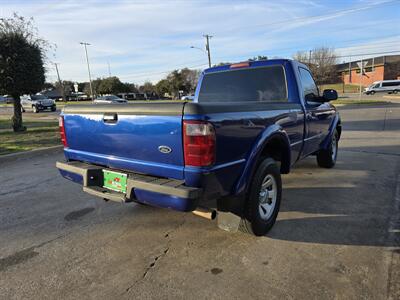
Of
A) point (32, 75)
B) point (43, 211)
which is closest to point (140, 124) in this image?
point (43, 211)

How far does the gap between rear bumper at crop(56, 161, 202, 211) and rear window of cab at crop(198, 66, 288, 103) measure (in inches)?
90.9

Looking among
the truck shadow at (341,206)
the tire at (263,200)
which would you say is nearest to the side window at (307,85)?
the truck shadow at (341,206)

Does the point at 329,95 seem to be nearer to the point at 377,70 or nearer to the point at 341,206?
the point at 341,206

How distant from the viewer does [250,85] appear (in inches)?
186

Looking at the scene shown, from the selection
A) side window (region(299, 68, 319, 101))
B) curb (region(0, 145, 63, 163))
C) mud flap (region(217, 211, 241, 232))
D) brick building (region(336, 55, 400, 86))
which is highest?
brick building (region(336, 55, 400, 86))

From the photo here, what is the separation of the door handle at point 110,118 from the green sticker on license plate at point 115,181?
52 centimetres

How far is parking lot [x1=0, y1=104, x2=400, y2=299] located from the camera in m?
2.69

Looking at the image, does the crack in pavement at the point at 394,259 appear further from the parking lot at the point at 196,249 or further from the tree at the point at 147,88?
the tree at the point at 147,88

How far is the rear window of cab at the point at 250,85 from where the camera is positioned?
181 inches

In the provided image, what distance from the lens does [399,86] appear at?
50.1m

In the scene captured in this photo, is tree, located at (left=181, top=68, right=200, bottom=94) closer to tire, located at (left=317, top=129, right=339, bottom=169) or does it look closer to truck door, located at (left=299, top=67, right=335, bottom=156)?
tire, located at (left=317, top=129, right=339, bottom=169)

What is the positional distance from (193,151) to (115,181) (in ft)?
3.39

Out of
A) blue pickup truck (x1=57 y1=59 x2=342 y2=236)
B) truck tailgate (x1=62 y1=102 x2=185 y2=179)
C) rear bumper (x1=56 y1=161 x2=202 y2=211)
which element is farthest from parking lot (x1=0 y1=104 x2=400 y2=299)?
truck tailgate (x1=62 y1=102 x2=185 y2=179)

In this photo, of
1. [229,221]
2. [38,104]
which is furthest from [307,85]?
[38,104]
